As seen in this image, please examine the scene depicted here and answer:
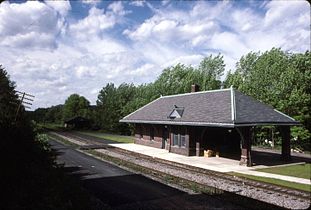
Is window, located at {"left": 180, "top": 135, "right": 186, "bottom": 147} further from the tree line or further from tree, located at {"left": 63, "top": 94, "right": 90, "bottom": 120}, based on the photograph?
tree, located at {"left": 63, "top": 94, "right": 90, "bottom": 120}

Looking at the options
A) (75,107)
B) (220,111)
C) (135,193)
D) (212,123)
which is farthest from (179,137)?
(75,107)

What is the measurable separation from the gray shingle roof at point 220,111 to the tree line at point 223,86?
1.12 metres

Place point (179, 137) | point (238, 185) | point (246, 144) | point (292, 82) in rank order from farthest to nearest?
1. point (179, 137)
2. point (246, 144)
3. point (292, 82)
4. point (238, 185)

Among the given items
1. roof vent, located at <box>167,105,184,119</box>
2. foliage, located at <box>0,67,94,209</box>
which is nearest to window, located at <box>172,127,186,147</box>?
roof vent, located at <box>167,105,184,119</box>

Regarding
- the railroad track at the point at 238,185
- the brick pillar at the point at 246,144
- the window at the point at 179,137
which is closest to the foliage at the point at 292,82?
the railroad track at the point at 238,185

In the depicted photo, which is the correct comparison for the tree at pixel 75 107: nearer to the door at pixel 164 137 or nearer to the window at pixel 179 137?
the door at pixel 164 137

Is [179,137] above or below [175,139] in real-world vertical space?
above

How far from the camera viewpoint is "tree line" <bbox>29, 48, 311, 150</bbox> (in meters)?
15.7

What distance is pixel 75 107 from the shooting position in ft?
244

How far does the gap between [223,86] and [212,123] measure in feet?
101

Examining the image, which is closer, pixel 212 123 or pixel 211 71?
pixel 212 123

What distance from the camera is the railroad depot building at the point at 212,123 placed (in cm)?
2158

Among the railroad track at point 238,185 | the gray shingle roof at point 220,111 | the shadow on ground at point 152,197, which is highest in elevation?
the gray shingle roof at point 220,111

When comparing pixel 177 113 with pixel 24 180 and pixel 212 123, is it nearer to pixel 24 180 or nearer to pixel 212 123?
pixel 212 123
